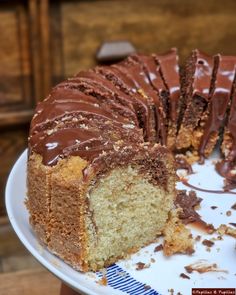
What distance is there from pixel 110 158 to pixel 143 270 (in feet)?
0.75

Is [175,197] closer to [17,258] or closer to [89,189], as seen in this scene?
[89,189]

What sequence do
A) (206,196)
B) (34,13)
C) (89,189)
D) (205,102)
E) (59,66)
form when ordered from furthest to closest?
1. (59,66)
2. (34,13)
3. (205,102)
4. (206,196)
5. (89,189)

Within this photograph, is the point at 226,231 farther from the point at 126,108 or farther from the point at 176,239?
the point at 126,108

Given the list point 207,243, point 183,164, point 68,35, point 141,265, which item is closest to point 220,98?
point 183,164

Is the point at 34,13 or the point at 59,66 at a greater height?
the point at 34,13

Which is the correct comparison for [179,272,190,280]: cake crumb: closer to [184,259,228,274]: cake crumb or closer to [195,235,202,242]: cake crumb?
[184,259,228,274]: cake crumb

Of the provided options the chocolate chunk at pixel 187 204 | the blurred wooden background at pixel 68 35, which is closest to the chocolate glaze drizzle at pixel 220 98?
the chocolate chunk at pixel 187 204

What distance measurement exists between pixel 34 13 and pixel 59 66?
0.24 m

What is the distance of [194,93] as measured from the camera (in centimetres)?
158

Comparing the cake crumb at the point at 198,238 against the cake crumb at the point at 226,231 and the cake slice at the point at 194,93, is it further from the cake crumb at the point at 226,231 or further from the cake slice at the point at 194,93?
the cake slice at the point at 194,93

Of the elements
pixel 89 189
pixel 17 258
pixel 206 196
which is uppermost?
pixel 89 189

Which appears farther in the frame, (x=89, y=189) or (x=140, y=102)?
(x=140, y=102)

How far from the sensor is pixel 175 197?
1.33 m

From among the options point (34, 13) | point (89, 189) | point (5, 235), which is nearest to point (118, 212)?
point (89, 189)
